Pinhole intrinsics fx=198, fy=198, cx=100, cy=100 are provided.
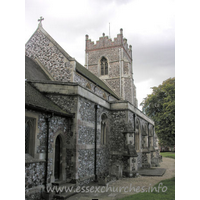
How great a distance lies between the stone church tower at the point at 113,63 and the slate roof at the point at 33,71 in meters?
14.2

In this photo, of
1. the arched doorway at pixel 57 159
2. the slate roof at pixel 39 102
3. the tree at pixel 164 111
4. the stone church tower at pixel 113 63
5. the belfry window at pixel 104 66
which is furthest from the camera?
the belfry window at pixel 104 66

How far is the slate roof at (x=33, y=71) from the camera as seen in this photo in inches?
448

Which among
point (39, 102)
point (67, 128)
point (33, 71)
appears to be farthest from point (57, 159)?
point (33, 71)

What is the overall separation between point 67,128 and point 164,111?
20.4 metres

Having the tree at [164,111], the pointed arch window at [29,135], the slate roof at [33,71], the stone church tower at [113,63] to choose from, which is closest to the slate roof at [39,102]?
the pointed arch window at [29,135]

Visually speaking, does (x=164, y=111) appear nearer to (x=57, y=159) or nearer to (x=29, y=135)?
(x=57, y=159)

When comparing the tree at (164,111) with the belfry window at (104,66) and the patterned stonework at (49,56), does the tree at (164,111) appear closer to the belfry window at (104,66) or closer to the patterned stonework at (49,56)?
the belfry window at (104,66)

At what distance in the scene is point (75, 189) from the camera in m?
8.77

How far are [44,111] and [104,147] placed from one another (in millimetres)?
6094

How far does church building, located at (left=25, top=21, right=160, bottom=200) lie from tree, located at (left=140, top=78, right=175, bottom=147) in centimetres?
746

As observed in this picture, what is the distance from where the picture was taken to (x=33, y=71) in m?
12.5
